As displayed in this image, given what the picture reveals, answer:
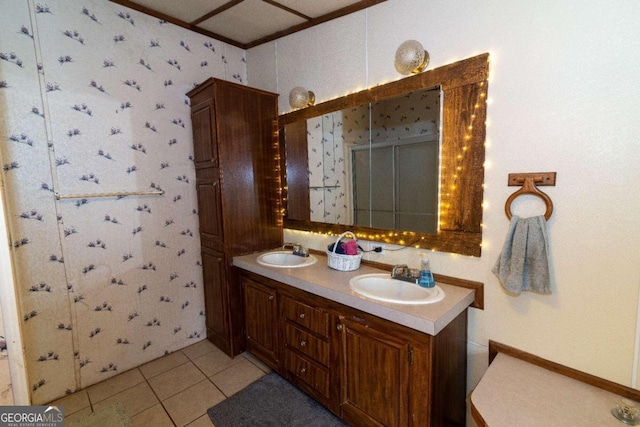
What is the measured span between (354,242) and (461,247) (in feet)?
2.12

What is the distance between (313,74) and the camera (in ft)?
7.32

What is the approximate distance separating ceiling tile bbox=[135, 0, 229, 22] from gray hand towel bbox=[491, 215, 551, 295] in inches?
92.3

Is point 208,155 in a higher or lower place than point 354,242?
higher

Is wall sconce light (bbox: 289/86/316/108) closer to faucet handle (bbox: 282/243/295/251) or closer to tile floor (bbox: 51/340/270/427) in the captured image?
faucet handle (bbox: 282/243/295/251)

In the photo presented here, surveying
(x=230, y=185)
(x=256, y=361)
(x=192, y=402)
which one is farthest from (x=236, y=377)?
(x=230, y=185)

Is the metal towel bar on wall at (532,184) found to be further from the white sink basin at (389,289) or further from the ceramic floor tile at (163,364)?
the ceramic floor tile at (163,364)

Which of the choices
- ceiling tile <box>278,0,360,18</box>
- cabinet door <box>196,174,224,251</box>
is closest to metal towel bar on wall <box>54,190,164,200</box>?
cabinet door <box>196,174,224,251</box>

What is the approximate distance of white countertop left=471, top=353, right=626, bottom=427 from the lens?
40.9 inches

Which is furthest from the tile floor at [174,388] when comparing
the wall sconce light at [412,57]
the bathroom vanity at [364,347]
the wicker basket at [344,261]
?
the wall sconce light at [412,57]

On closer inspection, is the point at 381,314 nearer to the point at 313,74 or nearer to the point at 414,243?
the point at 414,243

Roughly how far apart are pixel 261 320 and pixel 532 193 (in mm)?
1877

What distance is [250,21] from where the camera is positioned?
89.4 inches

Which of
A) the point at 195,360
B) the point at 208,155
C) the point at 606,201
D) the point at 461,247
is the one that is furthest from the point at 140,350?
the point at 606,201

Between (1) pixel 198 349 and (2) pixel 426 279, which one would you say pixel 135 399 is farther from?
(2) pixel 426 279
